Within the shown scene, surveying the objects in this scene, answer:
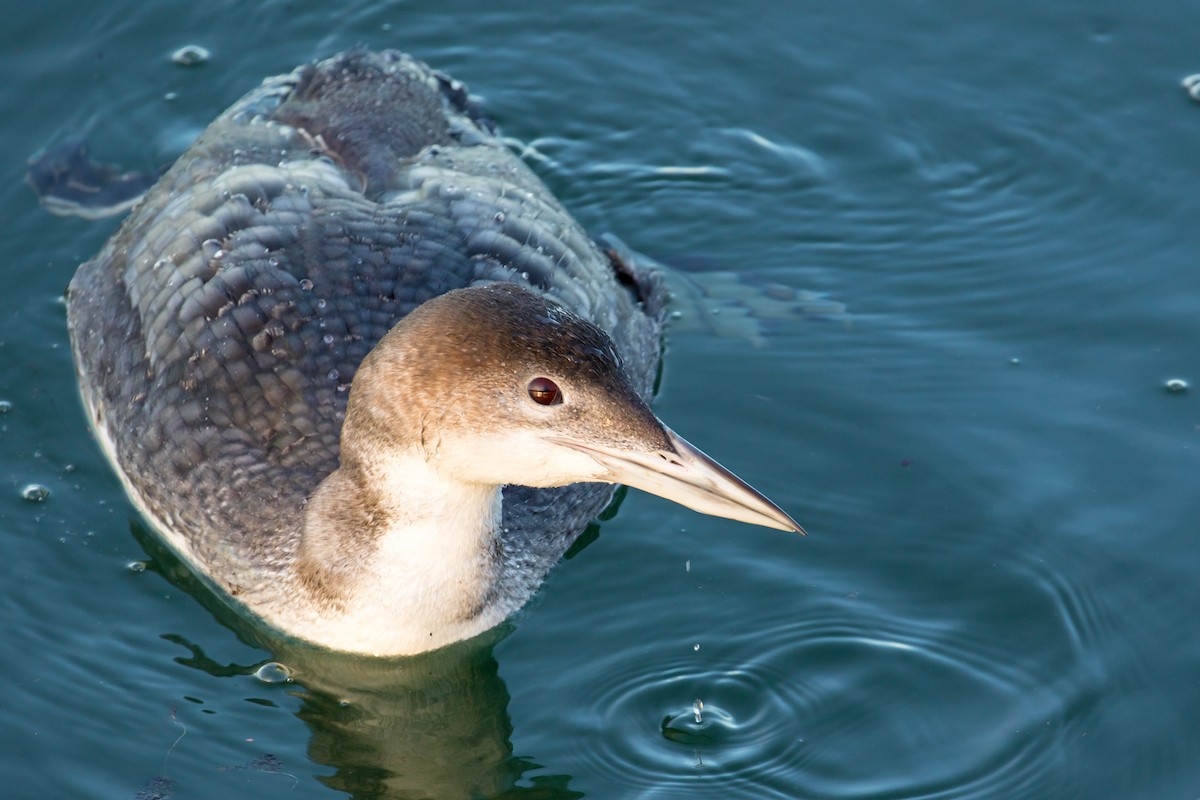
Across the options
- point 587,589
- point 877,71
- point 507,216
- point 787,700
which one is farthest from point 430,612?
point 877,71

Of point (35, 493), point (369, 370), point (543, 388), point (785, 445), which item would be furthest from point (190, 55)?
point (543, 388)

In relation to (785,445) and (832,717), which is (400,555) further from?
(785,445)

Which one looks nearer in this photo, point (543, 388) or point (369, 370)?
point (543, 388)

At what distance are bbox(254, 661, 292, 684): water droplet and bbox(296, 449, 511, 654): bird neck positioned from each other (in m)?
0.35

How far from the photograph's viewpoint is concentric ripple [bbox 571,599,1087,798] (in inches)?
256

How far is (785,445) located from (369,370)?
2.58 m

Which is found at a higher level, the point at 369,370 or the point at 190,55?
the point at 369,370

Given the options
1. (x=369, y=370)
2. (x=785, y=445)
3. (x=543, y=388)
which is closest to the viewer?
(x=543, y=388)

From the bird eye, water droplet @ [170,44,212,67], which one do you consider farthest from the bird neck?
water droplet @ [170,44,212,67]

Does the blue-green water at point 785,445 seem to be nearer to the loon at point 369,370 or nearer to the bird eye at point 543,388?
the loon at point 369,370

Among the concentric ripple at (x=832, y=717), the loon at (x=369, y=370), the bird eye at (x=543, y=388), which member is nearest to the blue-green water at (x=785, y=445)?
the concentric ripple at (x=832, y=717)

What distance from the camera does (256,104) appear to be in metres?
8.66

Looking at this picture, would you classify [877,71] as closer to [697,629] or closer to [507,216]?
[507,216]

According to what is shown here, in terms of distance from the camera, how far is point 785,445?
8008 mm
